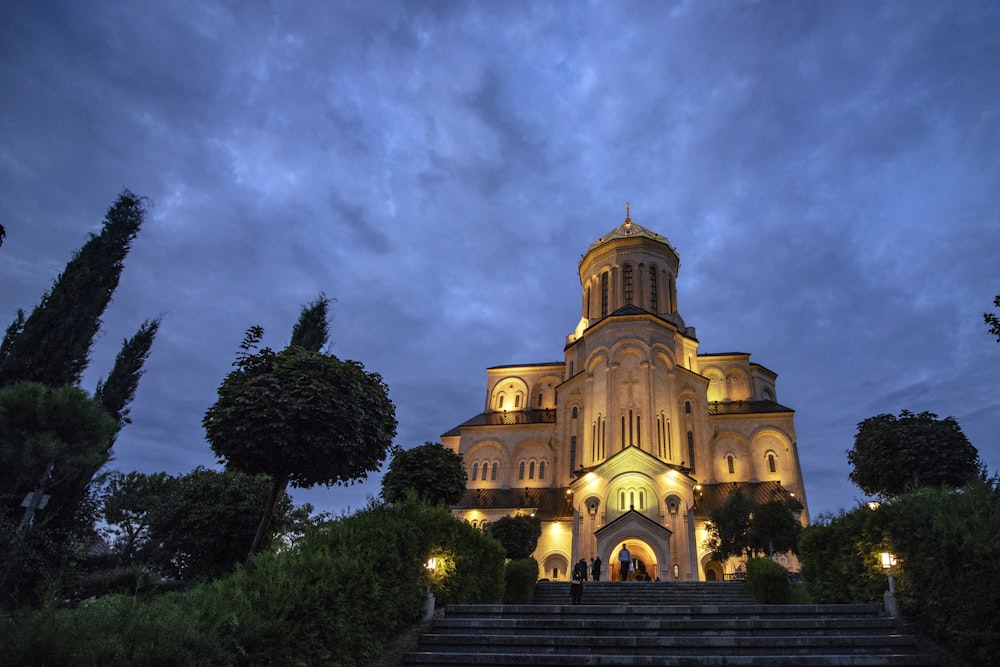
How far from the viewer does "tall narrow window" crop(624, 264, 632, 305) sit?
3941 centimetres

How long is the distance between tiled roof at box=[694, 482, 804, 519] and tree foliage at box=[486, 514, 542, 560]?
1026cm

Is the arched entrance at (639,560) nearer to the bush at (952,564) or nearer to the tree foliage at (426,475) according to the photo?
the tree foliage at (426,475)

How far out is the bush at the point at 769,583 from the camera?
43.8 feet

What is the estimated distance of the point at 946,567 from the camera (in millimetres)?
8367

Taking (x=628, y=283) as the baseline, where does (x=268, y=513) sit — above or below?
below

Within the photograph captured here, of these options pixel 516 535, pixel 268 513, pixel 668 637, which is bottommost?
pixel 668 637

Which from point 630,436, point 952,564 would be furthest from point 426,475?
point 630,436

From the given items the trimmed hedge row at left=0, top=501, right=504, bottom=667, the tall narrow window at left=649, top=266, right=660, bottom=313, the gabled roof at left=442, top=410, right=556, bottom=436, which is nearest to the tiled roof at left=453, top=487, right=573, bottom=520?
the gabled roof at left=442, top=410, right=556, bottom=436

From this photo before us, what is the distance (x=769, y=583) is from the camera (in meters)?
13.5

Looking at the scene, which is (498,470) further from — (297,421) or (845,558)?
(845,558)

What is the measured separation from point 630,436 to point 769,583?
1752 cm

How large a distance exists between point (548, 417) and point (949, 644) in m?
32.3

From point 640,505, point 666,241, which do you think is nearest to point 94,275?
A: point 640,505

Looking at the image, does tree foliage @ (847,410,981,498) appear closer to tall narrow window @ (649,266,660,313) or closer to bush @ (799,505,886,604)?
A: bush @ (799,505,886,604)
